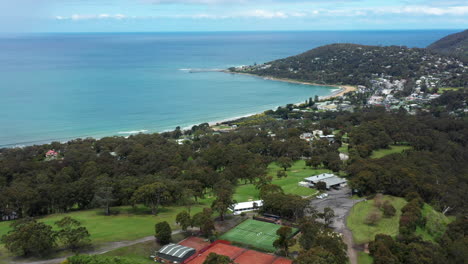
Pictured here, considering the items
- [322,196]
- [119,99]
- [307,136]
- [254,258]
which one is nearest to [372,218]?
[322,196]

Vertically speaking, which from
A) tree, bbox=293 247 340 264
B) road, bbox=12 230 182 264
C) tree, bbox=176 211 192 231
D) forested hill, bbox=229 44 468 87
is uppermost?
forested hill, bbox=229 44 468 87

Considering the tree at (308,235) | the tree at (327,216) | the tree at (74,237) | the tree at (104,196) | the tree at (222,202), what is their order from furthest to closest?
the tree at (104,196), the tree at (222,202), the tree at (327,216), the tree at (74,237), the tree at (308,235)

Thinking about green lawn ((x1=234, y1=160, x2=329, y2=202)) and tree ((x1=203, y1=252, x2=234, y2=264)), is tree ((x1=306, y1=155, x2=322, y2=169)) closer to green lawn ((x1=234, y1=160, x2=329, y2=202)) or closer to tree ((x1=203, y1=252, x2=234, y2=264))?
green lawn ((x1=234, y1=160, x2=329, y2=202))

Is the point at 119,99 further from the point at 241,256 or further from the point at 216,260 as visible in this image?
the point at 216,260

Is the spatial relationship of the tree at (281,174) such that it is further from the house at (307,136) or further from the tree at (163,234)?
the tree at (163,234)

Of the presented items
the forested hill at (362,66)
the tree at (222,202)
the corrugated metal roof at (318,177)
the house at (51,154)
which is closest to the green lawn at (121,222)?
the tree at (222,202)

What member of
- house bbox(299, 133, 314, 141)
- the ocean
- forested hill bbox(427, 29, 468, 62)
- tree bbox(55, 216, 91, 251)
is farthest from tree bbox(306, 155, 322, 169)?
forested hill bbox(427, 29, 468, 62)
